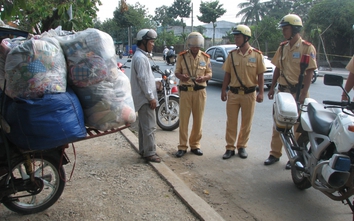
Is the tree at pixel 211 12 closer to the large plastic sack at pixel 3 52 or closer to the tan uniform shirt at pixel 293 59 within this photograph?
the tan uniform shirt at pixel 293 59

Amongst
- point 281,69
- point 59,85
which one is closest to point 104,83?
point 59,85

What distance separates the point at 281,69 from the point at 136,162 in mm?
2393

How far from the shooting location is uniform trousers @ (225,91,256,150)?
182 inches

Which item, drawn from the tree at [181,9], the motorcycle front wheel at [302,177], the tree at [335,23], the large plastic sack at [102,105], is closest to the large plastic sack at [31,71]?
the large plastic sack at [102,105]

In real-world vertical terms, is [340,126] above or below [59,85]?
below

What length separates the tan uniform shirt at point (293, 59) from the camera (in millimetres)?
4301

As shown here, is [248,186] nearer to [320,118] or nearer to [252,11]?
[320,118]

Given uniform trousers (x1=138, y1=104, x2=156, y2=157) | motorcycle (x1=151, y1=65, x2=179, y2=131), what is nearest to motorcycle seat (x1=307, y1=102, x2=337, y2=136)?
uniform trousers (x1=138, y1=104, x2=156, y2=157)

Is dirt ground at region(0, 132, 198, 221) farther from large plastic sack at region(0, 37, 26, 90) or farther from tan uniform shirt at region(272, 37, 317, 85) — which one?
tan uniform shirt at region(272, 37, 317, 85)

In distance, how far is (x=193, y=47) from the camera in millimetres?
4633

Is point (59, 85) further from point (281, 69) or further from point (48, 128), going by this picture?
point (281, 69)

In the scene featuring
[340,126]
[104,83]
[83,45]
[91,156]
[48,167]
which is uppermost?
[83,45]

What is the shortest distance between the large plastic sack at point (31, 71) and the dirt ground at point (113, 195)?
49.2 inches

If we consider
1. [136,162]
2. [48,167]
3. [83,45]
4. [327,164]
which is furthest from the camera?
[136,162]
